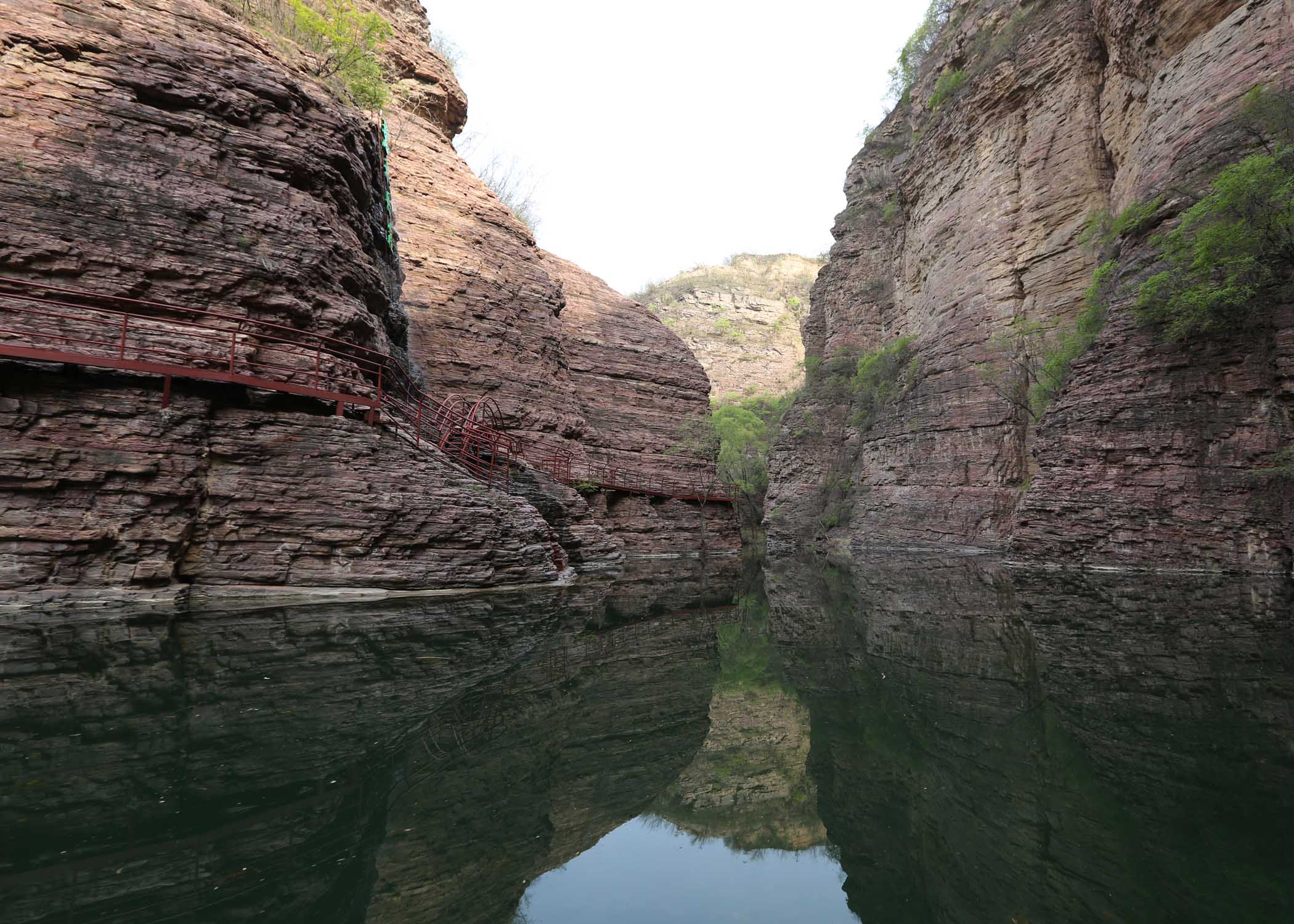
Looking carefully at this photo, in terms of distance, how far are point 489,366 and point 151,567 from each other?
15172mm

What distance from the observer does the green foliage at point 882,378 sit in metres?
28.6

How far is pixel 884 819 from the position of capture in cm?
304

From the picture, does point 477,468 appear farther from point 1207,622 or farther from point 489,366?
point 1207,622

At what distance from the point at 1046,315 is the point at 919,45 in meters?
21.3

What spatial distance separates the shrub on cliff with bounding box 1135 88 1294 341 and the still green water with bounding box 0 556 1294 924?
30.0ft

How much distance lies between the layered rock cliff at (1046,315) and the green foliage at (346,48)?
1957cm

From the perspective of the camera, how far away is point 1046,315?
21703mm

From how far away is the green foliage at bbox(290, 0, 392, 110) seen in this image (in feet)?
50.2

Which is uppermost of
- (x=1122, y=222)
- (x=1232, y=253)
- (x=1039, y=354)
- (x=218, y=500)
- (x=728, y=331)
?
(x=728, y=331)

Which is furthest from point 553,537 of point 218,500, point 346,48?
point 346,48

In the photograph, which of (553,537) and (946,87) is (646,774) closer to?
(553,537)

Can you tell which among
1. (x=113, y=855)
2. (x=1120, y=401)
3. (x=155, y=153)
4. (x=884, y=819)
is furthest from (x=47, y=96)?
(x=1120, y=401)

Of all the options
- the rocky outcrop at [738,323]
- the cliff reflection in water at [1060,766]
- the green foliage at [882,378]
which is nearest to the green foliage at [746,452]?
the green foliage at [882,378]

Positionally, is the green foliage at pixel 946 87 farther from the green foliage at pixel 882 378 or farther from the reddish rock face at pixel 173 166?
the reddish rock face at pixel 173 166
